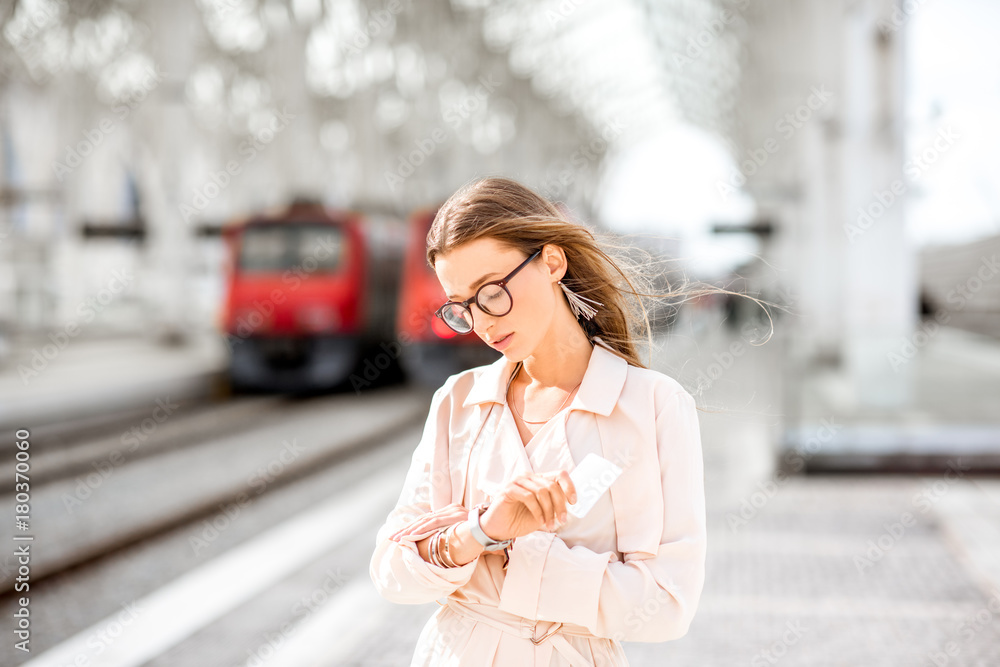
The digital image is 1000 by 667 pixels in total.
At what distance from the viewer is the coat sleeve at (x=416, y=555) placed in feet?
4.79

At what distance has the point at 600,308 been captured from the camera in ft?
5.54

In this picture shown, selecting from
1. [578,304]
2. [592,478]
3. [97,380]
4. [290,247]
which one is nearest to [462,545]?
[592,478]

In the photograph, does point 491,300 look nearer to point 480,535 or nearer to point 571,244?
point 571,244

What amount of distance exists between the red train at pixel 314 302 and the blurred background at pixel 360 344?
6 cm

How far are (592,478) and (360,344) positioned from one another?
13.6m

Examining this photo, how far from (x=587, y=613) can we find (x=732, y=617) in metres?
3.41

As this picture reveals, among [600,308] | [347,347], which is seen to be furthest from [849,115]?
[600,308]

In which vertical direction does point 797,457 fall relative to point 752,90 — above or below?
below

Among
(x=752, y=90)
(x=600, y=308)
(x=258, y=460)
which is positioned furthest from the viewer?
(x=752, y=90)

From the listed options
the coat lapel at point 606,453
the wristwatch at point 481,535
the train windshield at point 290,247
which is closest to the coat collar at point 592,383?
the coat lapel at point 606,453

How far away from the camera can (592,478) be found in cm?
142

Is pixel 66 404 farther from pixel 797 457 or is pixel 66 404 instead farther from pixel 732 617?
pixel 732 617

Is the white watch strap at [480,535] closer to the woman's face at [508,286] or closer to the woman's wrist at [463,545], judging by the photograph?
the woman's wrist at [463,545]

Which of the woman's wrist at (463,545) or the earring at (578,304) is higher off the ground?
the earring at (578,304)
